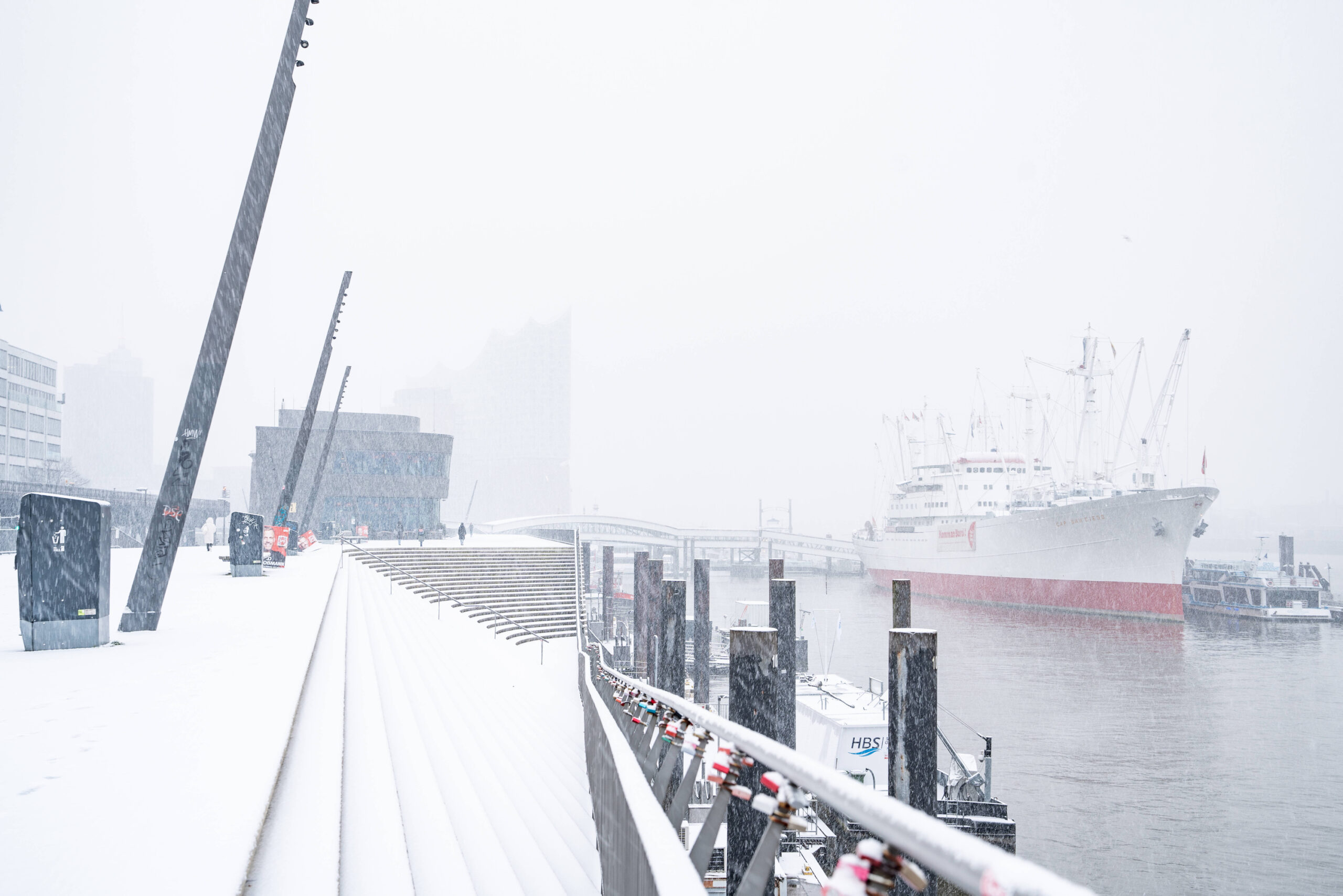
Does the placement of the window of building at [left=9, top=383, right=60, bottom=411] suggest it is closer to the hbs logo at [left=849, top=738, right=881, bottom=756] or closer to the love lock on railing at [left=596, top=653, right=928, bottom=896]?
the hbs logo at [left=849, top=738, right=881, bottom=756]

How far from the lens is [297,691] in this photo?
5797mm

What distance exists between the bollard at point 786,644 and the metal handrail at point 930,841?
8.46 metres

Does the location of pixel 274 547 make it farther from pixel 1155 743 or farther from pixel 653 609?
pixel 1155 743

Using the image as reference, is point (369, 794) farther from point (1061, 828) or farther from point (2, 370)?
point (2, 370)

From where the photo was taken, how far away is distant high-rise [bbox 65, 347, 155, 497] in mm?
173375

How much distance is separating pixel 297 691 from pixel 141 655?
2.75 metres

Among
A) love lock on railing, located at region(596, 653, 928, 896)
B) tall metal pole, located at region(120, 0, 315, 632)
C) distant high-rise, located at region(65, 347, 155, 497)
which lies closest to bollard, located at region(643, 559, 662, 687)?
tall metal pole, located at region(120, 0, 315, 632)

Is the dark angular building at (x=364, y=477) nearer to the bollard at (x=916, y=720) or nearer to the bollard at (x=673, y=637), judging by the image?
the bollard at (x=673, y=637)

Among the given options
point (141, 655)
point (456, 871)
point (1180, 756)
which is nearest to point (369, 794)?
point (456, 871)

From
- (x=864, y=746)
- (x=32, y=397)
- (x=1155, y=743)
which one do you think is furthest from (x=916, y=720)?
(x=32, y=397)

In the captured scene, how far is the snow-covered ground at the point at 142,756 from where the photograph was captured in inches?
104

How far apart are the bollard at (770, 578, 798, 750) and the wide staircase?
7.32 metres

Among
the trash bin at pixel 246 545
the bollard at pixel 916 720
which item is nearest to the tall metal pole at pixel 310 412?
the trash bin at pixel 246 545

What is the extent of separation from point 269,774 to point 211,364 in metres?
7.90
